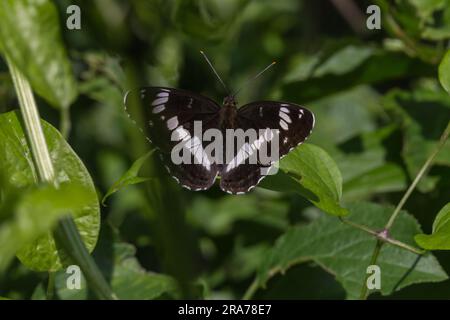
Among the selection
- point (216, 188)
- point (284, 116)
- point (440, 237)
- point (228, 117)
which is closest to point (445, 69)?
point (440, 237)

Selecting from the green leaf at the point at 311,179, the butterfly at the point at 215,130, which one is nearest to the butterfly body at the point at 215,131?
the butterfly at the point at 215,130

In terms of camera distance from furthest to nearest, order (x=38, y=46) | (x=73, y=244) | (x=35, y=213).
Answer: (x=73, y=244) < (x=38, y=46) < (x=35, y=213)

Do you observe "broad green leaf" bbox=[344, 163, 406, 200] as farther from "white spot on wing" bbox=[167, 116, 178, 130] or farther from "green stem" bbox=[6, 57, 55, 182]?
"green stem" bbox=[6, 57, 55, 182]

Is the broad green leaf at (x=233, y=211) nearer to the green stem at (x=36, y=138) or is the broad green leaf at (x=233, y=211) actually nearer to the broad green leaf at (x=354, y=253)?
the broad green leaf at (x=354, y=253)

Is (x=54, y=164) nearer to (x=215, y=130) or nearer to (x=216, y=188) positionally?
(x=215, y=130)

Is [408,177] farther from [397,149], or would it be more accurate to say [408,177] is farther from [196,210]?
[196,210]

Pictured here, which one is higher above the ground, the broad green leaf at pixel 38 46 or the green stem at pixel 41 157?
the broad green leaf at pixel 38 46
